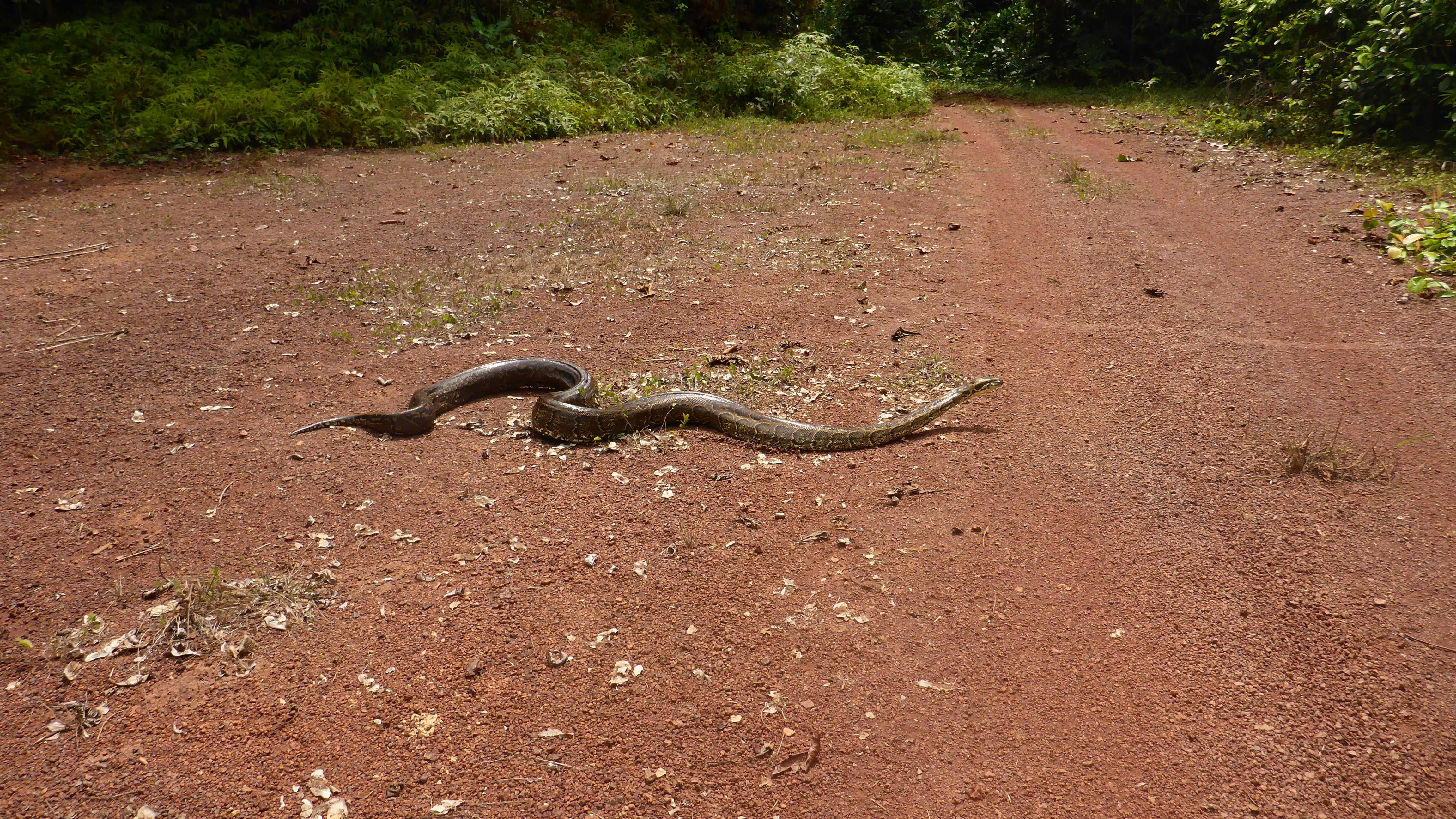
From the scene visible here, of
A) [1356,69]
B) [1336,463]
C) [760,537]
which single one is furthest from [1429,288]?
[1356,69]

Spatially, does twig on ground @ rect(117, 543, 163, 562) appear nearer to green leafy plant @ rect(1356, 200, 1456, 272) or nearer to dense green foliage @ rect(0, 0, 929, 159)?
green leafy plant @ rect(1356, 200, 1456, 272)

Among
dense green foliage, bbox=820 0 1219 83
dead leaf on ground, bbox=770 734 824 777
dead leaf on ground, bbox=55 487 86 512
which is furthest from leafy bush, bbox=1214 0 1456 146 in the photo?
dead leaf on ground, bbox=55 487 86 512

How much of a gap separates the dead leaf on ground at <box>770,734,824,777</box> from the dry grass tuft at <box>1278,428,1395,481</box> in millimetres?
3756

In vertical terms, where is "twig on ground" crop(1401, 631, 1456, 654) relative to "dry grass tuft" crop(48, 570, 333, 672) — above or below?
above

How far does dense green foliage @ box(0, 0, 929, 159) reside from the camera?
14.7 metres

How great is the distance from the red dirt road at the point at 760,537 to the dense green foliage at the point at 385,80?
6.01 meters

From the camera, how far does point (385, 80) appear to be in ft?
55.7

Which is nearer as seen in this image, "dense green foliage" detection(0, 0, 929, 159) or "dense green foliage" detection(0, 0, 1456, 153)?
"dense green foliage" detection(0, 0, 1456, 153)

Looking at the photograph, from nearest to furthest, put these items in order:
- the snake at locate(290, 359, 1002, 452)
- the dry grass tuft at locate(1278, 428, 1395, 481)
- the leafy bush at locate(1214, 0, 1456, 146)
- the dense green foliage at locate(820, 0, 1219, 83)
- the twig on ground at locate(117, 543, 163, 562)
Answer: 1. the twig on ground at locate(117, 543, 163, 562)
2. the dry grass tuft at locate(1278, 428, 1395, 481)
3. the snake at locate(290, 359, 1002, 452)
4. the leafy bush at locate(1214, 0, 1456, 146)
5. the dense green foliage at locate(820, 0, 1219, 83)

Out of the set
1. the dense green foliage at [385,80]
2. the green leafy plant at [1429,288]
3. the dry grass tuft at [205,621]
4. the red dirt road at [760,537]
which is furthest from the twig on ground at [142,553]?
the dense green foliage at [385,80]

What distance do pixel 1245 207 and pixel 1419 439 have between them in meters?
6.88

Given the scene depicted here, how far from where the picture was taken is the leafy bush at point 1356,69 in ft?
39.7

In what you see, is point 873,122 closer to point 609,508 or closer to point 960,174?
point 960,174

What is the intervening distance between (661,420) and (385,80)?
559 inches
